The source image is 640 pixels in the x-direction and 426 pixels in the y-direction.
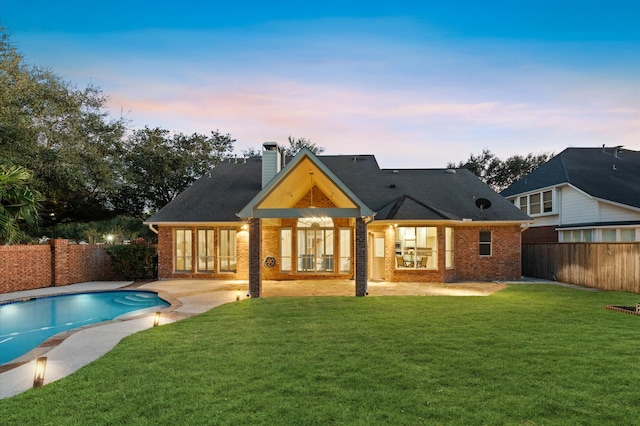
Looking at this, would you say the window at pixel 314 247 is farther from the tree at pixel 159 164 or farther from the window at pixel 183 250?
the tree at pixel 159 164

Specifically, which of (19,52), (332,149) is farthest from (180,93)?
(332,149)

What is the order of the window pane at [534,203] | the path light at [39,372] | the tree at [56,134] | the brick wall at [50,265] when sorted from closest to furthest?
the path light at [39,372]
the brick wall at [50,265]
the tree at [56,134]
the window pane at [534,203]

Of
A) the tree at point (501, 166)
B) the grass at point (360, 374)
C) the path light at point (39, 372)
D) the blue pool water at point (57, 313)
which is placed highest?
the tree at point (501, 166)

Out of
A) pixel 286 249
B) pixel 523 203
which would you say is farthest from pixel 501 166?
pixel 286 249

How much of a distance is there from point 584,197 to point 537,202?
3.81 metres

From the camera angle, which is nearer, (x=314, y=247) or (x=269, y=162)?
(x=314, y=247)

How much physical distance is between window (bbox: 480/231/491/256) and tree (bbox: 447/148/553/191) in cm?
2729

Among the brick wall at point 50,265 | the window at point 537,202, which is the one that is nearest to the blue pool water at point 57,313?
the brick wall at point 50,265

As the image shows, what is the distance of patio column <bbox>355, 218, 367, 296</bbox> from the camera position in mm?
11781

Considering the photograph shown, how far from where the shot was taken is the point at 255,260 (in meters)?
11.9

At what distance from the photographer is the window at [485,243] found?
54.4ft

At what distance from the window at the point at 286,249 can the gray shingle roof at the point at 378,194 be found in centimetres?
246

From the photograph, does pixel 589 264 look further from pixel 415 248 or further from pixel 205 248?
pixel 205 248

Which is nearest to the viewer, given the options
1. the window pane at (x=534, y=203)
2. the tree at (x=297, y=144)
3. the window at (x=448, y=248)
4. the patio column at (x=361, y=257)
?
the patio column at (x=361, y=257)
